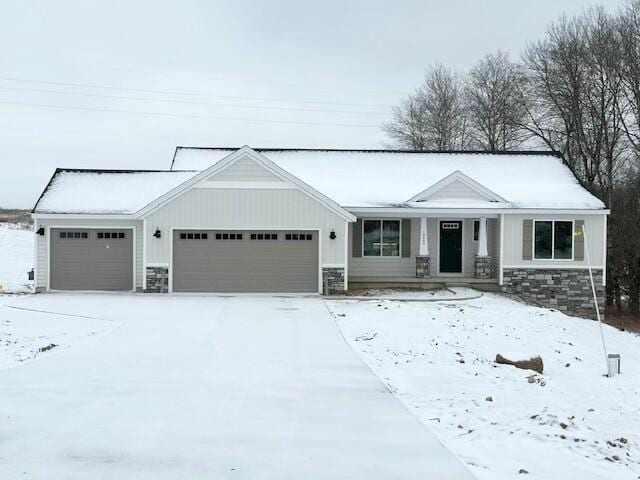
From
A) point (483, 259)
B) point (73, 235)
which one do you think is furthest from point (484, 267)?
point (73, 235)

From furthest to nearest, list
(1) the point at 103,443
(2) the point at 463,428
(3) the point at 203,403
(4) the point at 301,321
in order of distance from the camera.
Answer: (4) the point at 301,321 → (3) the point at 203,403 → (2) the point at 463,428 → (1) the point at 103,443

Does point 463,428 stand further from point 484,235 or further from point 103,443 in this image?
point 484,235

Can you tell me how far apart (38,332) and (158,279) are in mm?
7191

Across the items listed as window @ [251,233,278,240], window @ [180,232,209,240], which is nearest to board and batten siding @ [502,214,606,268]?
window @ [251,233,278,240]

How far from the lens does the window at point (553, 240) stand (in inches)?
869

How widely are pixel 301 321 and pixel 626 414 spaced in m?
7.67

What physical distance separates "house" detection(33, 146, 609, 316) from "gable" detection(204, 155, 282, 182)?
0.10 ft

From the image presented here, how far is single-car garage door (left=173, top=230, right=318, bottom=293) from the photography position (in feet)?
68.2

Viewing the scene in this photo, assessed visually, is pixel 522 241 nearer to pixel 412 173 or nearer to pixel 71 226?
pixel 412 173

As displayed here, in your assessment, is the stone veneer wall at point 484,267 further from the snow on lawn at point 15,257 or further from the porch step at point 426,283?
the snow on lawn at point 15,257

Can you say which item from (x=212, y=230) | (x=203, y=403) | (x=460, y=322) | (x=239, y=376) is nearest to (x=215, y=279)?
(x=212, y=230)

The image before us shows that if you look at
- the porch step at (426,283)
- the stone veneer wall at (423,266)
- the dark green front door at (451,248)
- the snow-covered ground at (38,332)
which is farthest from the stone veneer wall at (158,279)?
the dark green front door at (451,248)

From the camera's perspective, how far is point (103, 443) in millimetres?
6285

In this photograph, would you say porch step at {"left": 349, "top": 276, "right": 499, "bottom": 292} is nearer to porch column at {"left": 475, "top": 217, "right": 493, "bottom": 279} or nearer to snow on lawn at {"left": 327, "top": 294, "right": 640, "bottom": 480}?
porch column at {"left": 475, "top": 217, "right": 493, "bottom": 279}
